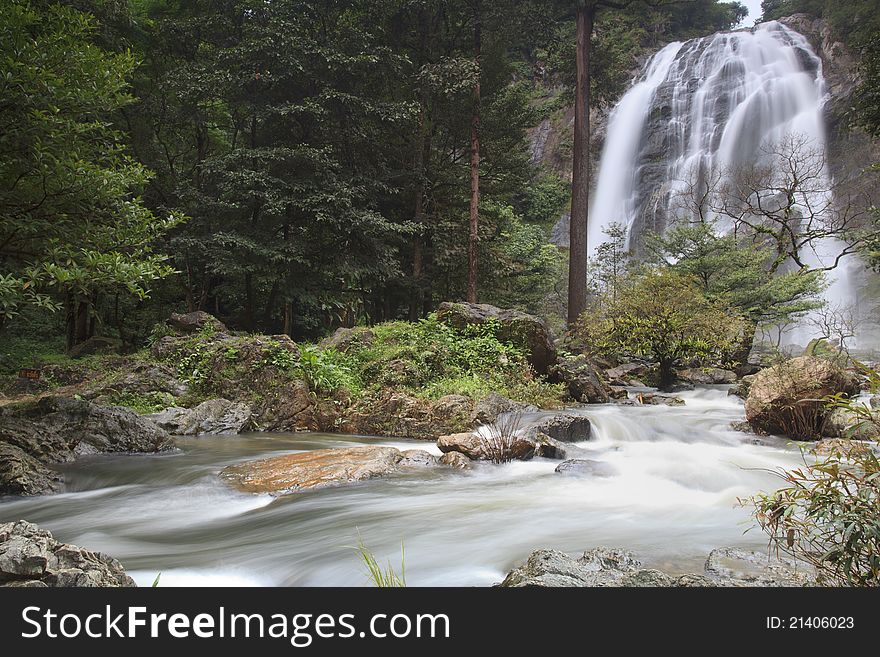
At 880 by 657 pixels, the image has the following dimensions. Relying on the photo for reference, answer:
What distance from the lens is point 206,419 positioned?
9.20 metres

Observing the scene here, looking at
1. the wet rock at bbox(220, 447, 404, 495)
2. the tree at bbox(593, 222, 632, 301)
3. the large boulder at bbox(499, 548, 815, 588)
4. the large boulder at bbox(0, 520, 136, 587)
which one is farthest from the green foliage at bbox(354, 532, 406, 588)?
the tree at bbox(593, 222, 632, 301)

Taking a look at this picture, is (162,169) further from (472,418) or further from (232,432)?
(472,418)

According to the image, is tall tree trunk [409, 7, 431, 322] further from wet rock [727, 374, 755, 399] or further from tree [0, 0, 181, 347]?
tree [0, 0, 181, 347]

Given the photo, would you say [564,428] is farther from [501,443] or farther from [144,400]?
[144,400]

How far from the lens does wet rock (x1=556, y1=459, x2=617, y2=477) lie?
6.29m

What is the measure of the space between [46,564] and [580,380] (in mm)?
10724

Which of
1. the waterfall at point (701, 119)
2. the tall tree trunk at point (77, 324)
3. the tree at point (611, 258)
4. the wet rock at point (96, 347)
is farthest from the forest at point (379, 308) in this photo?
the waterfall at point (701, 119)

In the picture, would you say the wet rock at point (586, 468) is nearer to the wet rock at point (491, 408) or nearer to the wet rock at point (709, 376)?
the wet rock at point (491, 408)

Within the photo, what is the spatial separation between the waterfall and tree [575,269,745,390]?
62.1 ft

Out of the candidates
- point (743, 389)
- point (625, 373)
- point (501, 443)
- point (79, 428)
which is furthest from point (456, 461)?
point (625, 373)

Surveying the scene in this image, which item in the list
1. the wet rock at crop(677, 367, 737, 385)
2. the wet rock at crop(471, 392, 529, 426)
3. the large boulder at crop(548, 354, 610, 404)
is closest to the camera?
Answer: the wet rock at crop(471, 392, 529, 426)

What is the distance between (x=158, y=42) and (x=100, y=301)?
877 cm

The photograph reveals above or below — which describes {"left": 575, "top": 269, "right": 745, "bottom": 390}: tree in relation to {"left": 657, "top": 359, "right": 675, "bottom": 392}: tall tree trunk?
above

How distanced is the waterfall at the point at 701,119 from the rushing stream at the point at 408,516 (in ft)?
87.7
